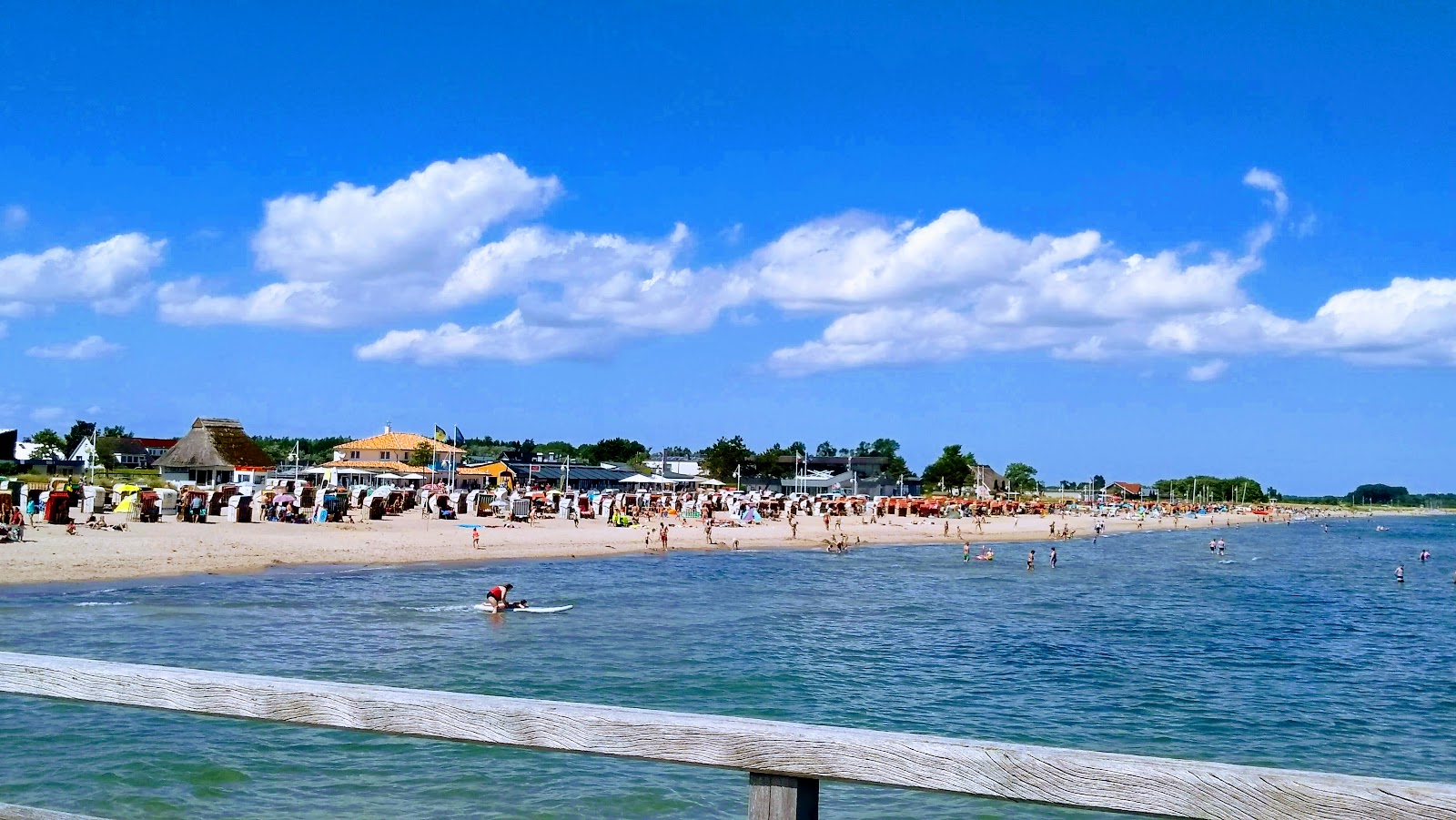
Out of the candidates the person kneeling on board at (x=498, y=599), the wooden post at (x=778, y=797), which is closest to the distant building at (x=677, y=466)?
the person kneeling on board at (x=498, y=599)

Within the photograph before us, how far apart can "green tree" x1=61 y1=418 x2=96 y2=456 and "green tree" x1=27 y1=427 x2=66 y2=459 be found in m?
0.43

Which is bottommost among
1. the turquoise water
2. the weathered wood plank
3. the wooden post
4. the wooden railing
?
the turquoise water

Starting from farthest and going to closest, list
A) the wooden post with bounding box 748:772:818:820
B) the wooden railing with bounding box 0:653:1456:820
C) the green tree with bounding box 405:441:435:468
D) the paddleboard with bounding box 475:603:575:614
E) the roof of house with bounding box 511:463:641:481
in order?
the green tree with bounding box 405:441:435:468 < the roof of house with bounding box 511:463:641:481 < the paddleboard with bounding box 475:603:575:614 < the wooden post with bounding box 748:772:818:820 < the wooden railing with bounding box 0:653:1456:820

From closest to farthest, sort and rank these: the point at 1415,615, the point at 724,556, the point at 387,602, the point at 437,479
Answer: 1. the point at 387,602
2. the point at 1415,615
3. the point at 724,556
4. the point at 437,479

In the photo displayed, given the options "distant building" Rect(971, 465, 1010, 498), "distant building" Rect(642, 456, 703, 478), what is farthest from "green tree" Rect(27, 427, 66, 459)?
"distant building" Rect(971, 465, 1010, 498)

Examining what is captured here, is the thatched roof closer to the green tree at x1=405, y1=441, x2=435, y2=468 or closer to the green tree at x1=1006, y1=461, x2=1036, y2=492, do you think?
the green tree at x1=405, y1=441, x2=435, y2=468

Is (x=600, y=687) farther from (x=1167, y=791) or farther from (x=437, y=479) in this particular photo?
(x=437, y=479)

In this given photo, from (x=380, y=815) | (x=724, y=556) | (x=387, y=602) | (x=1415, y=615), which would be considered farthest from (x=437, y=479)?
(x=380, y=815)

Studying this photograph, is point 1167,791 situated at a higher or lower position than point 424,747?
higher

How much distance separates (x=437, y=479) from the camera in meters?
91.4

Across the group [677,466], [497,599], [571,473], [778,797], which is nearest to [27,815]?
[778,797]

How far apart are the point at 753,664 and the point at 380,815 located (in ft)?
36.9

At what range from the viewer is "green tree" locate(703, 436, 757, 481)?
139 meters

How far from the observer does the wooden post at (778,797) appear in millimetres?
2471
